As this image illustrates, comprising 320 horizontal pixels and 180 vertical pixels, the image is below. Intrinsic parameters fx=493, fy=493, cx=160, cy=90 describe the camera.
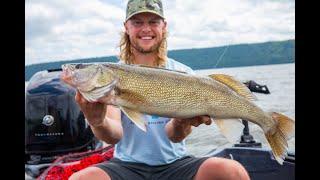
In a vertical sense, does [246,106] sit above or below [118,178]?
above

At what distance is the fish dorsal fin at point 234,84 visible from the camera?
3.38 metres

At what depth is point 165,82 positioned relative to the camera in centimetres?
323

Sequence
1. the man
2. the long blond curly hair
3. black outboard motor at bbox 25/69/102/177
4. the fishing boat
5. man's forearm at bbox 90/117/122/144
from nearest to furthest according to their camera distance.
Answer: the man
man's forearm at bbox 90/117/122/144
the long blond curly hair
the fishing boat
black outboard motor at bbox 25/69/102/177

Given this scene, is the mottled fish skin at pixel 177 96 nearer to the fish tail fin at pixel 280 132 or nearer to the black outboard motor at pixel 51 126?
the fish tail fin at pixel 280 132

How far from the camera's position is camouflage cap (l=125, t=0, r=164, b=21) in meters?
3.87

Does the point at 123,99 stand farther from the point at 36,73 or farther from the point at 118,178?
the point at 36,73

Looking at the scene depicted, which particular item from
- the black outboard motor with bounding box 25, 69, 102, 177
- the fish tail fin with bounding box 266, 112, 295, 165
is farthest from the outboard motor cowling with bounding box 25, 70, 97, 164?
the fish tail fin with bounding box 266, 112, 295, 165

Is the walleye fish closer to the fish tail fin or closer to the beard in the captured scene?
the fish tail fin

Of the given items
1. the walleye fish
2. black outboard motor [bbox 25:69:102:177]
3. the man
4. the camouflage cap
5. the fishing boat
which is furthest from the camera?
black outboard motor [bbox 25:69:102:177]

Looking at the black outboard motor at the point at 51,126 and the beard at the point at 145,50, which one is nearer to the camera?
the beard at the point at 145,50

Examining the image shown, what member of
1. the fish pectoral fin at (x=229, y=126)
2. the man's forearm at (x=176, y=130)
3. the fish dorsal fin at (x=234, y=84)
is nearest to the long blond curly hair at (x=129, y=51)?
the man's forearm at (x=176, y=130)
